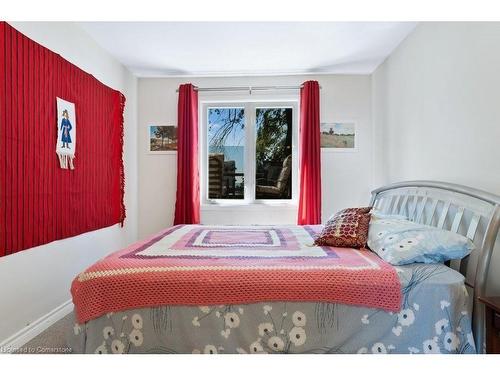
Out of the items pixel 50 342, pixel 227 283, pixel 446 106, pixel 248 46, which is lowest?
pixel 50 342

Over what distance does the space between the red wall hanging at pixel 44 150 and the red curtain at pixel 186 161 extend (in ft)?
2.78

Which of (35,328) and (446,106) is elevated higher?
(446,106)

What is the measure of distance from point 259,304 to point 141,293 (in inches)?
22.1

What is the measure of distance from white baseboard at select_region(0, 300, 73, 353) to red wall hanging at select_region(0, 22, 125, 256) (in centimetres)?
57

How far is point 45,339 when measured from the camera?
7.44 feet

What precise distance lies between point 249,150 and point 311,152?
800mm

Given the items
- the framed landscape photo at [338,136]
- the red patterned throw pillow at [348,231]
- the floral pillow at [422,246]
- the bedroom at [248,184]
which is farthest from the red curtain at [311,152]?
the floral pillow at [422,246]

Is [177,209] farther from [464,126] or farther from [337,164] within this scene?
[464,126]

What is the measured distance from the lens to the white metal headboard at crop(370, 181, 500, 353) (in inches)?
63.9

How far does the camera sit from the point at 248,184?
4.25 m

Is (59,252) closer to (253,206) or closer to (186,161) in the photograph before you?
(186,161)

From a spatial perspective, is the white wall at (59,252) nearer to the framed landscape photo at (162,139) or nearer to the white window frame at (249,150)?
the framed landscape photo at (162,139)

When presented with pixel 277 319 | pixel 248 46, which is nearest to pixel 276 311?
pixel 277 319

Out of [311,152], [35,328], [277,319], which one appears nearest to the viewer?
[277,319]
